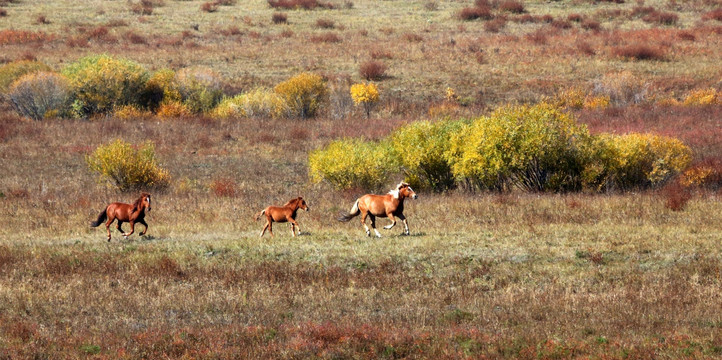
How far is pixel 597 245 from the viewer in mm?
16828

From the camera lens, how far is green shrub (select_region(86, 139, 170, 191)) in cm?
2650

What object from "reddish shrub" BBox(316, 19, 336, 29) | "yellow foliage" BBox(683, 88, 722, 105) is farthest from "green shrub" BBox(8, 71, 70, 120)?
"yellow foliage" BBox(683, 88, 722, 105)

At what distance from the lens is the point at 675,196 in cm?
2256

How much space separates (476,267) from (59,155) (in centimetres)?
2330

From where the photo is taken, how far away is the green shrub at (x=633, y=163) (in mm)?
26188

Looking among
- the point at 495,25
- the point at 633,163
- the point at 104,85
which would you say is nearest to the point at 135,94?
the point at 104,85

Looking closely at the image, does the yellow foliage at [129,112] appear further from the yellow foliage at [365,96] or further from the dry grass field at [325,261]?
the yellow foliage at [365,96]

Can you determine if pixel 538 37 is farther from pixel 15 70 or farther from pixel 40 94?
pixel 15 70

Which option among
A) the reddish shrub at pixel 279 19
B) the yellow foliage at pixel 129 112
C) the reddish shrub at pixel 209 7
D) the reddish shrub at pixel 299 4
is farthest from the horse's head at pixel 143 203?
the reddish shrub at pixel 299 4

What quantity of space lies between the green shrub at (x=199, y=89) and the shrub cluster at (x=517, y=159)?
20.0m

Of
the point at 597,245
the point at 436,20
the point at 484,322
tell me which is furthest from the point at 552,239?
the point at 436,20

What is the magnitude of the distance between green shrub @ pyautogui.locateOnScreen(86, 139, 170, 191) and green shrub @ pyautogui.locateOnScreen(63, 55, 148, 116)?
1724cm

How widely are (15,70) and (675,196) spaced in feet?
118

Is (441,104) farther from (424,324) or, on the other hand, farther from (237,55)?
(424,324)
